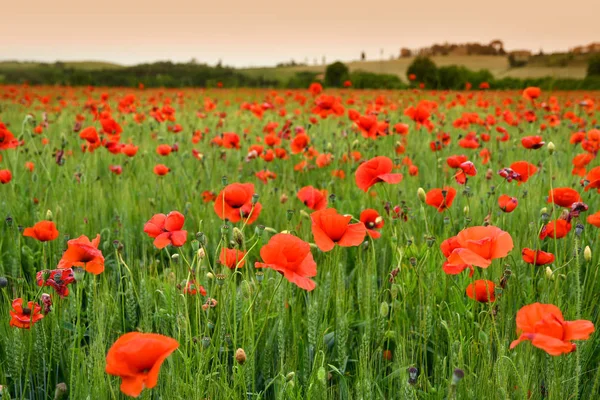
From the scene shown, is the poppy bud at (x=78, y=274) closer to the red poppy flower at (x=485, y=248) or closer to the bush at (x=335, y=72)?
the red poppy flower at (x=485, y=248)

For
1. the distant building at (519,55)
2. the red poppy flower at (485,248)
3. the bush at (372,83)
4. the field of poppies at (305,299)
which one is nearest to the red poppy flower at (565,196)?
the field of poppies at (305,299)

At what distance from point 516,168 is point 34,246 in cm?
216

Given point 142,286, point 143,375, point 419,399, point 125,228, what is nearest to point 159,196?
point 125,228

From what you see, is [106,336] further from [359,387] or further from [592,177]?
[592,177]

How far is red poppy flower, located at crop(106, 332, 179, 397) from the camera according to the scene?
2.88 feet

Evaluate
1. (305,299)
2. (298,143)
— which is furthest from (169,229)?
(298,143)

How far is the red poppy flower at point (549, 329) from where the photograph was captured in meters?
0.97

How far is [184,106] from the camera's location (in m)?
9.52

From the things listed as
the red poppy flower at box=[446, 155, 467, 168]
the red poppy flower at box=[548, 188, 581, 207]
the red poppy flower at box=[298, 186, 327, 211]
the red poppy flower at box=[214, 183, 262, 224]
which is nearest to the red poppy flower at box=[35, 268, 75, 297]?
the red poppy flower at box=[214, 183, 262, 224]

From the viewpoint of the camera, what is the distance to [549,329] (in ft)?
3.32

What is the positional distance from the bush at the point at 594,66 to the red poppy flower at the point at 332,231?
2257cm

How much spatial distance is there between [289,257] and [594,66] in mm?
23509

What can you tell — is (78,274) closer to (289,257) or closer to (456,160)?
(289,257)

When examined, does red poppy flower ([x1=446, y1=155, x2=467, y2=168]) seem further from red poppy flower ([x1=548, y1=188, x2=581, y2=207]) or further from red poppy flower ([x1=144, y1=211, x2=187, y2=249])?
red poppy flower ([x1=144, y1=211, x2=187, y2=249])
